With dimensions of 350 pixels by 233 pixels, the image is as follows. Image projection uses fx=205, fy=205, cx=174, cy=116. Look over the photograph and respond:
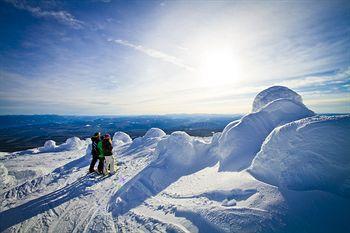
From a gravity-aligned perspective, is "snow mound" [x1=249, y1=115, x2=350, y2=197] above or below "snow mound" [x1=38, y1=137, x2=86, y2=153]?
above

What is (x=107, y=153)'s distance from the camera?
10.1 metres

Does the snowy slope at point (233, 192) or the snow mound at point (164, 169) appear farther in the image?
the snow mound at point (164, 169)

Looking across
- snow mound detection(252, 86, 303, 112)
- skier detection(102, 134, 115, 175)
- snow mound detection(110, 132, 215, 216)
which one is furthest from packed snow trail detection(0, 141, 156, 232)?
snow mound detection(252, 86, 303, 112)

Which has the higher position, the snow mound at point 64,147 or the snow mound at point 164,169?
the snow mound at point 164,169

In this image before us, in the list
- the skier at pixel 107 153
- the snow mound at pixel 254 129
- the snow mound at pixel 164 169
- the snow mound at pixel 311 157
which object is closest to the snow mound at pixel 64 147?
the skier at pixel 107 153

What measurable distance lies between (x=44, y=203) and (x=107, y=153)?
3263 mm

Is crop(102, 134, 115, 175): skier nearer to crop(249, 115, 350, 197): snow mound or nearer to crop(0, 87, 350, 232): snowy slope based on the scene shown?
crop(0, 87, 350, 232): snowy slope

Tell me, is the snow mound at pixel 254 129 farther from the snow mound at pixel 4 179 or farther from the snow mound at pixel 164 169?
the snow mound at pixel 4 179

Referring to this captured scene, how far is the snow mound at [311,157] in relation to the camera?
514cm

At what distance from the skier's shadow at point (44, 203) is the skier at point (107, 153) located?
83cm

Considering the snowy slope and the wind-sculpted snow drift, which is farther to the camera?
the wind-sculpted snow drift

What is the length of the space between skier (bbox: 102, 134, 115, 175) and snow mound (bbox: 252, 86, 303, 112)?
29.1 ft

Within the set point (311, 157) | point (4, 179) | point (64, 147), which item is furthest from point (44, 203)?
point (64, 147)

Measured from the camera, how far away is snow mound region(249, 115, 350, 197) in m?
5.14
